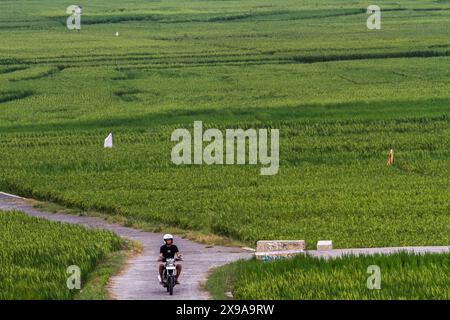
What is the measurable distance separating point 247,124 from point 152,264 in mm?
22604

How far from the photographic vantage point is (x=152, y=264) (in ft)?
79.9

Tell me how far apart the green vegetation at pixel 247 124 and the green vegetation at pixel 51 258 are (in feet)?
10.2

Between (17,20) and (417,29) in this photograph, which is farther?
(17,20)

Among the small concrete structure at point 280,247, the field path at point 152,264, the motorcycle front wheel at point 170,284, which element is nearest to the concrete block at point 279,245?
the small concrete structure at point 280,247

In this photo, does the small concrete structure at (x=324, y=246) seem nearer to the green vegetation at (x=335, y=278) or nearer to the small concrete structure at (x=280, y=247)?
the small concrete structure at (x=280, y=247)

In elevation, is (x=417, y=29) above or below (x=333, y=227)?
above

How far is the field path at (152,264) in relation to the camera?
21.1 m

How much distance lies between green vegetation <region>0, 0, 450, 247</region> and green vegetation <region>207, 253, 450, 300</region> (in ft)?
12.5

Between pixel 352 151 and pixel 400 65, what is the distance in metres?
27.8

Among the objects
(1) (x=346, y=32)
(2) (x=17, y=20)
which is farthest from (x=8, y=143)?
(2) (x=17, y=20)

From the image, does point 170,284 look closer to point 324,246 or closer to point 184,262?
point 184,262

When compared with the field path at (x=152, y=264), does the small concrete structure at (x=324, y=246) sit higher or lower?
higher
